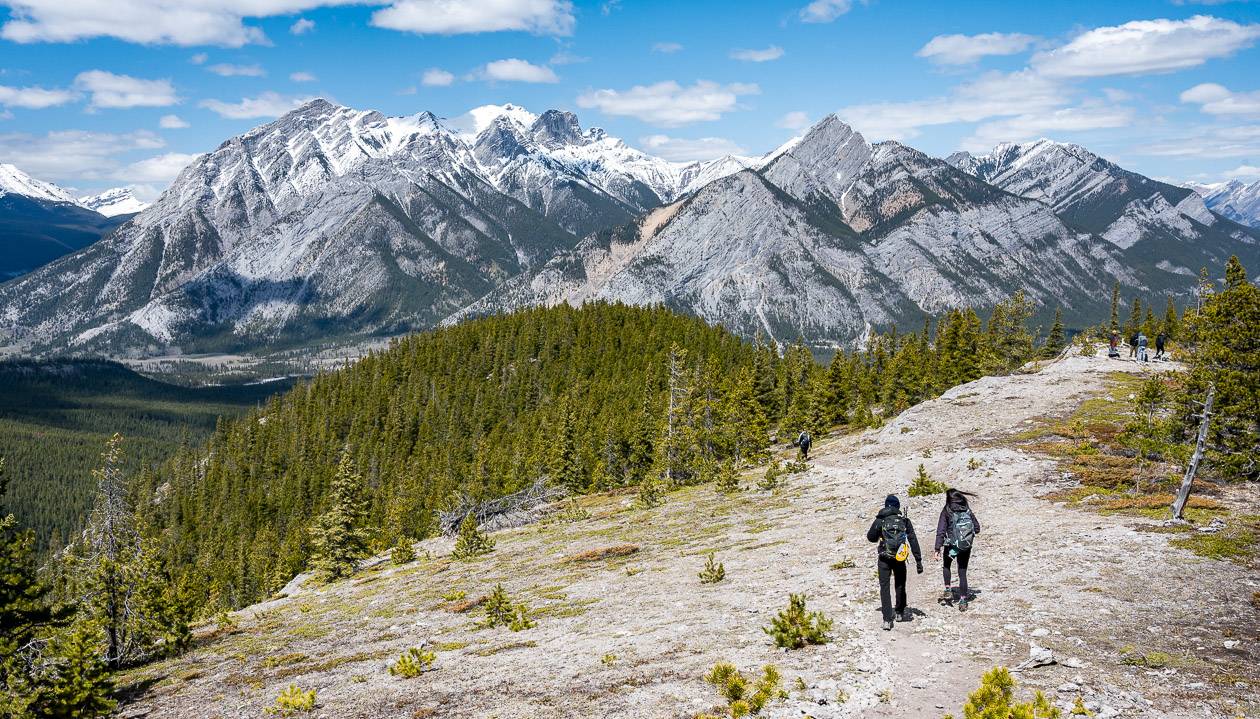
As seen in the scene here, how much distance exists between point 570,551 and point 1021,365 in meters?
76.0

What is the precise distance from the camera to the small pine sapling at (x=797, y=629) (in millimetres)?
15734

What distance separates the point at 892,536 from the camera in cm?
1620

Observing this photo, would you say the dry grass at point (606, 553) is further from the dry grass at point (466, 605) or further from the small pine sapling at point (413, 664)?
the small pine sapling at point (413, 664)

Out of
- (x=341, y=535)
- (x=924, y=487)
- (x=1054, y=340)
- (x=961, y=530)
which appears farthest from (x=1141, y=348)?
(x=341, y=535)

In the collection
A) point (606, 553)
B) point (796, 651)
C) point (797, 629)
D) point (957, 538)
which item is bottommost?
point (606, 553)

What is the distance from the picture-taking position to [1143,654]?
13516 millimetres

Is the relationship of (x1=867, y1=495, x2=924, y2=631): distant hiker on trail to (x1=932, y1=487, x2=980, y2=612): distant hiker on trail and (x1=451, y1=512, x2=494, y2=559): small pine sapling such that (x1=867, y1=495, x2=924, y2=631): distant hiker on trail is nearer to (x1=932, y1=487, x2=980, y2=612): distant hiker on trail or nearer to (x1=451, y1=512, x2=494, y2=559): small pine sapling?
(x1=932, y1=487, x2=980, y2=612): distant hiker on trail

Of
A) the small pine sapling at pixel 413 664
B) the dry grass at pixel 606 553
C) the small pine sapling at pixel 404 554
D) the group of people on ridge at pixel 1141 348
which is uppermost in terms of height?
the group of people on ridge at pixel 1141 348

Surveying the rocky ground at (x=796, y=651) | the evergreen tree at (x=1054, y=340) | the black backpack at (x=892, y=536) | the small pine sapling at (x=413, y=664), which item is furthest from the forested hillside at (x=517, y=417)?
the black backpack at (x=892, y=536)

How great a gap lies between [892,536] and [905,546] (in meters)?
0.38

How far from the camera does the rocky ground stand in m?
13.1

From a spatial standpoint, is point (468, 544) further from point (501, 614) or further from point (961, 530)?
point (961, 530)

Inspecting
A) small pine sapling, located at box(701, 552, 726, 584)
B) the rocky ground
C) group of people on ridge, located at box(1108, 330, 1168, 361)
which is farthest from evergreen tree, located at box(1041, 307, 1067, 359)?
small pine sapling, located at box(701, 552, 726, 584)

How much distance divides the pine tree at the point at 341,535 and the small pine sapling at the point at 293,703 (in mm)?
35073
